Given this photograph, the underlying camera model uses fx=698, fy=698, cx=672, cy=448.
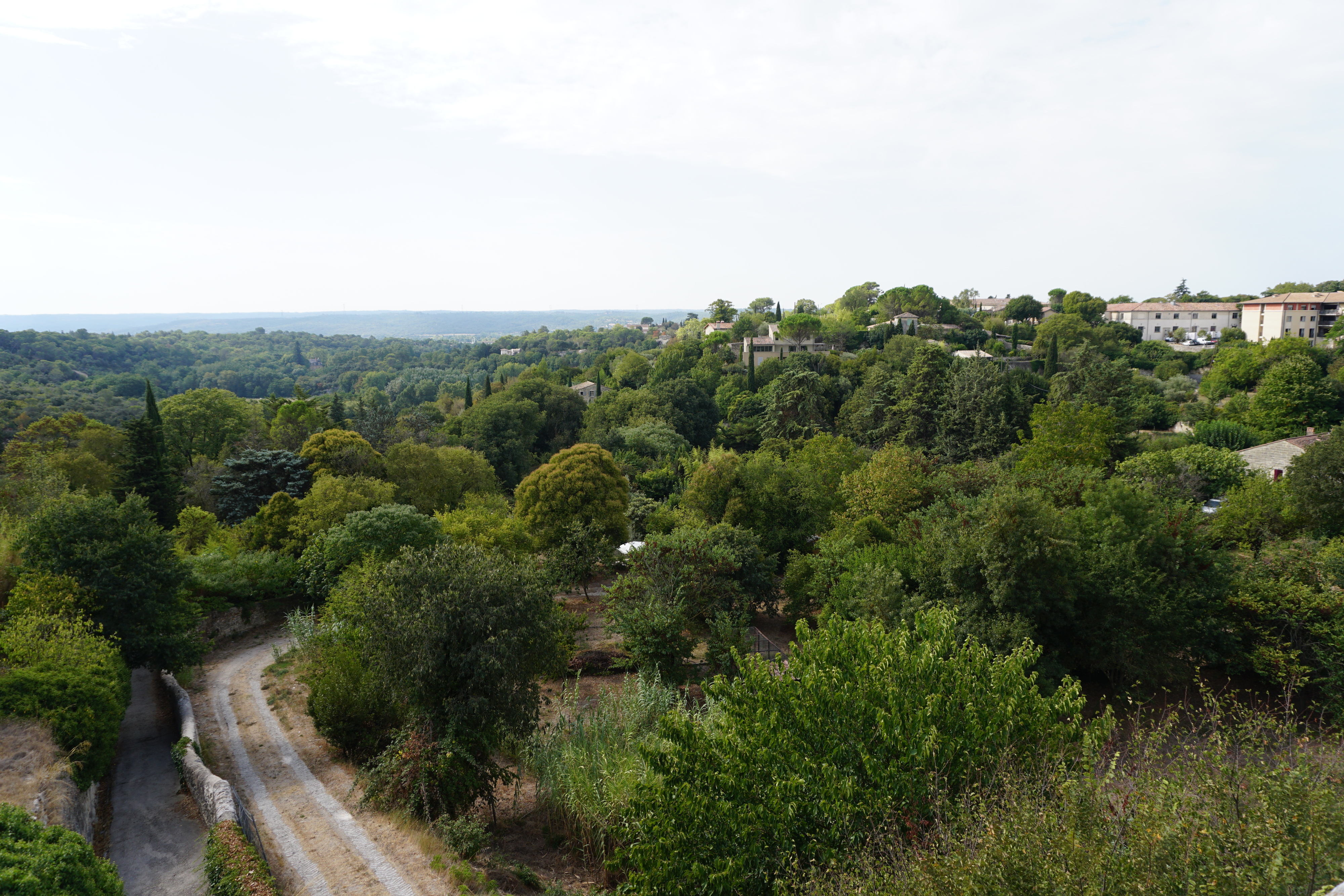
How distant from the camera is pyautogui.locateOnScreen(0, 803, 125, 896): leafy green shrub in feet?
25.7

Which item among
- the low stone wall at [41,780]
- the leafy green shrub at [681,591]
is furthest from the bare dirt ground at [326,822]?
the low stone wall at [41,780]

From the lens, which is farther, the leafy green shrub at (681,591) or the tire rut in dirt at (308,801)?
the leafy green shrub at (681,591)

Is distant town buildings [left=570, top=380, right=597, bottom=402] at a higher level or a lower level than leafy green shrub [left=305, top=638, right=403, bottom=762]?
higher

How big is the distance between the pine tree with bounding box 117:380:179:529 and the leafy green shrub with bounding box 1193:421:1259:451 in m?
56.6

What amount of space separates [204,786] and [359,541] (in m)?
11.0

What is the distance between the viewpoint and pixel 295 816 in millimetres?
12070

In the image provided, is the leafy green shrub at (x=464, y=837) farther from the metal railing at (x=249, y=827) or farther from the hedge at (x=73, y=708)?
the hedge at (x=73, y=708)

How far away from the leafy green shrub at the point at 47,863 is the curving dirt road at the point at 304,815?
89.5 inches

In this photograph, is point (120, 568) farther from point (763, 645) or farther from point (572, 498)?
point (763, 645)

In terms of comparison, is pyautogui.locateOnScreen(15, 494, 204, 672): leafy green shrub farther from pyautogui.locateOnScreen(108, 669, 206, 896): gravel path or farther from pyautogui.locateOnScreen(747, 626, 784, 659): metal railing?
pyautogui.locateOnScreen(747, 626, 784, 659): metal railing

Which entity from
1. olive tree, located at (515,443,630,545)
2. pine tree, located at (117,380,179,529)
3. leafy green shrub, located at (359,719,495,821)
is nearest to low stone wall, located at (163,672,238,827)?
leafy green shrub, located at (359,719,495,821)

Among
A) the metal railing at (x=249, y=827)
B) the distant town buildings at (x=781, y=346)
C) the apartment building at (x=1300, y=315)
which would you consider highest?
the apartment building at (x=1300, y=315)

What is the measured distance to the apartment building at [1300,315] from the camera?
2808 inches

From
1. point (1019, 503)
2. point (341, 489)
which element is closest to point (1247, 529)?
point (1019, 503)
